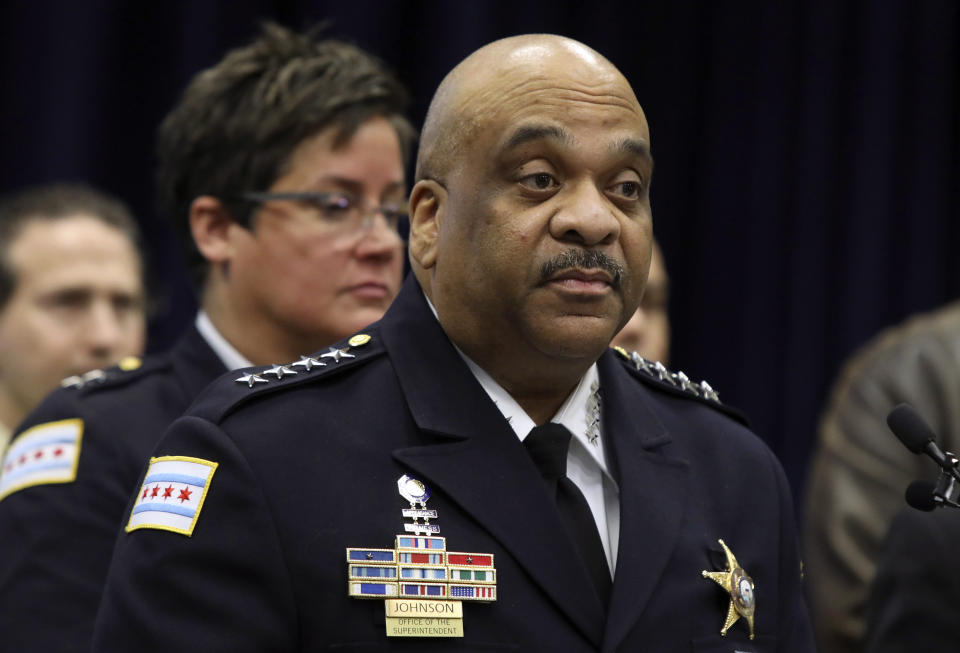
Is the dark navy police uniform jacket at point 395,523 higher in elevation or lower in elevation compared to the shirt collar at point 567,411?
lower

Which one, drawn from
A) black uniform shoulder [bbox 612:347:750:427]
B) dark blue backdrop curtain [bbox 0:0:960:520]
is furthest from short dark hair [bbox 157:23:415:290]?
dark blue backdrop curtain [bbox 0:0:960:520]

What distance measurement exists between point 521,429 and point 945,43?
379cm

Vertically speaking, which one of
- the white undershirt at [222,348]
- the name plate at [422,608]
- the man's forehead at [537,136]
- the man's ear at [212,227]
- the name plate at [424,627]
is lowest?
the name plate at [424,627]

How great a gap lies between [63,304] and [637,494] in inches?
74.1

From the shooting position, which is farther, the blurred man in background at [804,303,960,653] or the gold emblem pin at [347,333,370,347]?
the blurred man in background at [804,303,960,653]

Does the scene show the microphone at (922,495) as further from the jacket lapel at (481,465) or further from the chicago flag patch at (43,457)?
the chicago flag patch at (43,457)

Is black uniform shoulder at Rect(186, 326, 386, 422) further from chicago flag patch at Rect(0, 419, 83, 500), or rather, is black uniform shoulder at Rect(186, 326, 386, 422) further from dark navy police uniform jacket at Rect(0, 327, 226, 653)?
chicago flag patch at Rect(0, 419, 83, 500)

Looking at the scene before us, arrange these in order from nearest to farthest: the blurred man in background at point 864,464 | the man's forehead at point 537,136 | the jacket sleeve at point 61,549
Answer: the man's forehead at point 537,136 → the jacket sleeve at point 61,549 → the blurred man in background at point 864,464

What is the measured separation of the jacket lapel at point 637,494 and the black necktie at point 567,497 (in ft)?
0.09

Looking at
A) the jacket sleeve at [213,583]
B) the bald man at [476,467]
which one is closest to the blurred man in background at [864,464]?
the bald man at [476,467]

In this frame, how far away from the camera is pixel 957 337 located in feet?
12.7

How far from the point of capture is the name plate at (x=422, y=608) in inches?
61.1

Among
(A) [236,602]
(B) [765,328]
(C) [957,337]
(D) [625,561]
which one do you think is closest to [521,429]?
(D) [625,561]

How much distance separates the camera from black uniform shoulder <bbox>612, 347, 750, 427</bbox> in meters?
1.96
